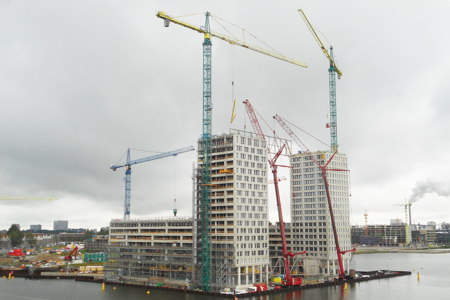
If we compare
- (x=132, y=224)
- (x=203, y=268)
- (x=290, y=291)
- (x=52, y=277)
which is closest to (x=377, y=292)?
(x=290, y=291)

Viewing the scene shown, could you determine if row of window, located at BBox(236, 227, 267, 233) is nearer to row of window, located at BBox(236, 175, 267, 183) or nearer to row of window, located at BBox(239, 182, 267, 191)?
row of window, located at BBox(239, 182, 267, 191)

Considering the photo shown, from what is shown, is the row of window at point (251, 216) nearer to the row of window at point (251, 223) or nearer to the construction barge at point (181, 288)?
the row of window at point (251, 223)

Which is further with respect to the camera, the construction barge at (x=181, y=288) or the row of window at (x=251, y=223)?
the row of window at (x=251, y=223)

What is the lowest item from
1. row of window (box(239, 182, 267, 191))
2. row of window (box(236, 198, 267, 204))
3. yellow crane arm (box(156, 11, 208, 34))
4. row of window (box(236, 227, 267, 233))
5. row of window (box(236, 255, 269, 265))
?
row of window (box(236, 255, 269, 265))

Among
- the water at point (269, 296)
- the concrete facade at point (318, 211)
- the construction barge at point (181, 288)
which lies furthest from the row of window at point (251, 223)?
the concrete facade at point (318, 211)

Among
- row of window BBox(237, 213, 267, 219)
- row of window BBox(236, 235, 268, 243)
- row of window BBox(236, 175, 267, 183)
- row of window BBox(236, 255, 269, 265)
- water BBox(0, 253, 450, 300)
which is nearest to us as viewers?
water BBox(0, 253, 450, 300)

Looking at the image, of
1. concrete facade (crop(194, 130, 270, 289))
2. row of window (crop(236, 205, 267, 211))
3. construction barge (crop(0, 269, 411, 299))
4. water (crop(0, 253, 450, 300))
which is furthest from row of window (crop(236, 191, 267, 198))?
water (crop(0, 253, 450, 300))

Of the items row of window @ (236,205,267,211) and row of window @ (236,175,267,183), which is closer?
row of window @ (236,205,267,211)

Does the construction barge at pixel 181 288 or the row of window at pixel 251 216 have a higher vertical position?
the row of window at pixel 251 216

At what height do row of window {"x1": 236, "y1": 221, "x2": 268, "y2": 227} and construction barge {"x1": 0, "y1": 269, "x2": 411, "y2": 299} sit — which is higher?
row of window {"x1": 236, "y1": 221, "x2": 268, "y2": 227}

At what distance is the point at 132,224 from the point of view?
153m

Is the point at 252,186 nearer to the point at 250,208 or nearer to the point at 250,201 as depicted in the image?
the point at 250,201

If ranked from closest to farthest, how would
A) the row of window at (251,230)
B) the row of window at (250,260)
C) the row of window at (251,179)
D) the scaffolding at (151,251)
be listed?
the row of window at (250,260)
the row of window at (251,230)
the row of window at (251,179)
the scaffolding at (151,251)

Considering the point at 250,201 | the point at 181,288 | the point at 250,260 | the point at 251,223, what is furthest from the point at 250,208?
the point at 181,288
